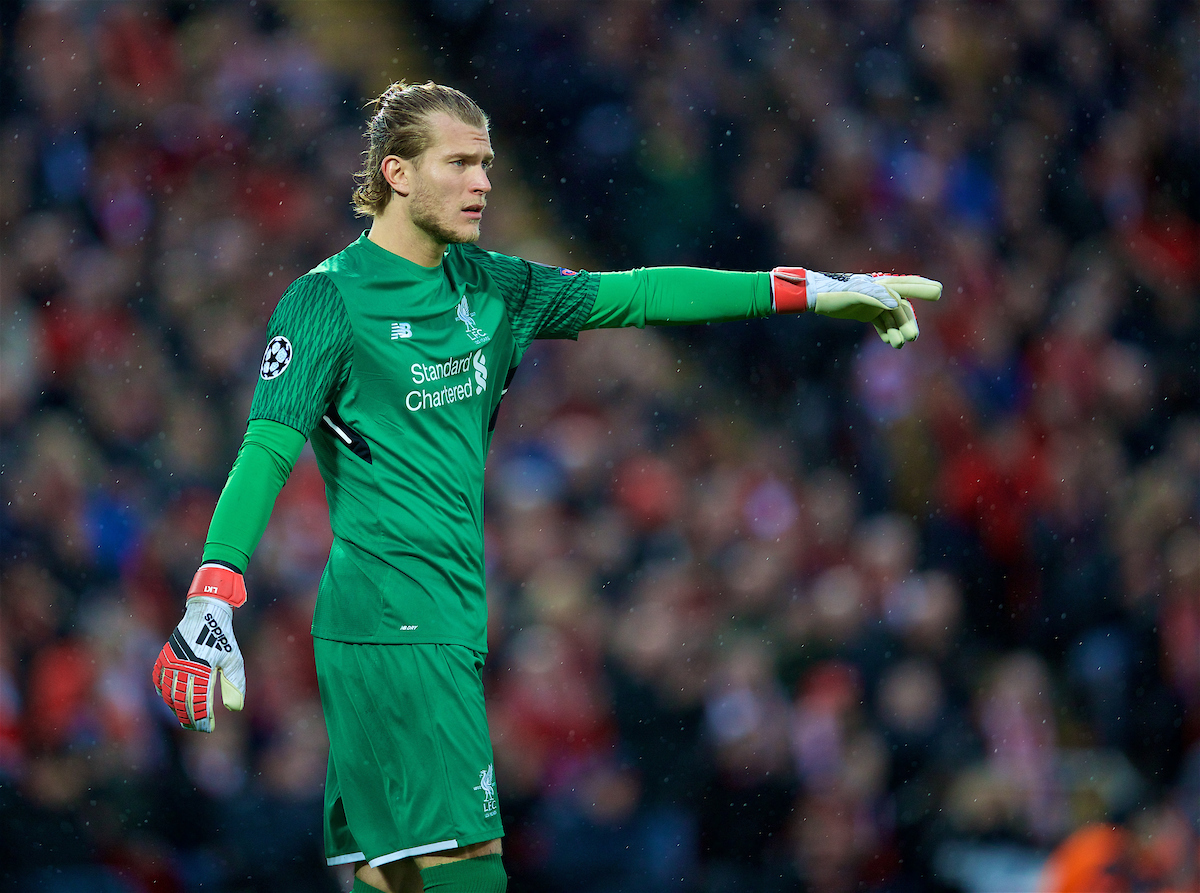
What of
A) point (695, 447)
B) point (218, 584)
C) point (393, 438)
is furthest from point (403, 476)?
point (695, 447)

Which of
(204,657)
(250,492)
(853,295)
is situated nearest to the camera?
(204,657)

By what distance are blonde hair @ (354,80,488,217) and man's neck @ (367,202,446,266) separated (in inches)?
1.8

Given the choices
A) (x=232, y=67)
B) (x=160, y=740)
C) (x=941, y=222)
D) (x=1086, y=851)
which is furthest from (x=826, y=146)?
(x=160, y=740)

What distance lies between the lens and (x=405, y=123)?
2.87 metres

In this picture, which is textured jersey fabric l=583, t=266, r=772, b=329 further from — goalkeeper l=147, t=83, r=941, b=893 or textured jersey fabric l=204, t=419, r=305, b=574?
textured jersey fabric l=204, t=419, r=305, b=574

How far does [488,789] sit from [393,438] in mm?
698

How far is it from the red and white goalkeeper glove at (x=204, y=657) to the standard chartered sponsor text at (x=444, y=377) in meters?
0.51

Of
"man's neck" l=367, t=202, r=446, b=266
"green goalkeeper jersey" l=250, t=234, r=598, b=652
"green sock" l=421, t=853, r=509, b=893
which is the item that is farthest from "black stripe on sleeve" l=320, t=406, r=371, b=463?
"green sock" l=421, t=853, r=509, b=893

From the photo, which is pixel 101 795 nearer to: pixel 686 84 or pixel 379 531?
pixel 379 531

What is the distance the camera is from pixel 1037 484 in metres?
6.66

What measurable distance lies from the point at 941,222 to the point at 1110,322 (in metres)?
0.95

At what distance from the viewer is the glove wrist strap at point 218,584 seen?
246 cm

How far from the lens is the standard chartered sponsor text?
2.79 m

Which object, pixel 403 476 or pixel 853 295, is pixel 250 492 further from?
pixel 853 295
